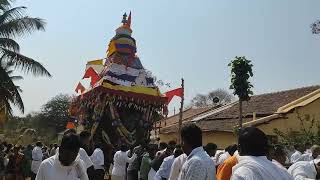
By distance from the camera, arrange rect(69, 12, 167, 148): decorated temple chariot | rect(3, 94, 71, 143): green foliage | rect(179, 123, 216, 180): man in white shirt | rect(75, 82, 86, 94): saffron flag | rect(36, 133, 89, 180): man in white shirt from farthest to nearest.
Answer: rect(3, 94, 71, 143): green foliage
rect(75, 82, 86, 94): saffron flag
rect(69, 12, 167, 148): decorated temple chariot
rect(179, 123, 216, 180): man in white shirt
rect(36, 133, 89, 180): man in white shirt

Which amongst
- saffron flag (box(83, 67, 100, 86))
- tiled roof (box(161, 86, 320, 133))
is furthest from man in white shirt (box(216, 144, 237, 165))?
saffron flag (box(83, 67, 100, 86))

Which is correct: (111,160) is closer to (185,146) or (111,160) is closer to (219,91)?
(185,146)

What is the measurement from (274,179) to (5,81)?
17339 millimetres

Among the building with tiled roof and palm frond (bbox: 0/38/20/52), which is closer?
palm frond (bbox: 0/38/20/52)

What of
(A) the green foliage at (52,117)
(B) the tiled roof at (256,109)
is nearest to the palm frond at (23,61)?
(B) the tiled roof at (256,109)

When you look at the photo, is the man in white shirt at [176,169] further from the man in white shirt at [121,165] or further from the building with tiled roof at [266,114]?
the building with tiled roof at [266,114]

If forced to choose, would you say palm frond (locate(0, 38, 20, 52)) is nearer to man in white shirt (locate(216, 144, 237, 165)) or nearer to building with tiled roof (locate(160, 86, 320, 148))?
building with tiled roof (locate(160, 86, 320, 148))

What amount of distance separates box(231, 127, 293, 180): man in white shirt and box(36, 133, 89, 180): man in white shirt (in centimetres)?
164

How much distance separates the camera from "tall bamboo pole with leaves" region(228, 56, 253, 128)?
62.3 ft

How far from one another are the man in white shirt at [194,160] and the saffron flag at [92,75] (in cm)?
2290

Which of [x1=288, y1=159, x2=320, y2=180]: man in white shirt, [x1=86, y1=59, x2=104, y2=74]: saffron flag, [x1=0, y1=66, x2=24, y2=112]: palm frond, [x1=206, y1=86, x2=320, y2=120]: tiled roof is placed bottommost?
[x1=288, y1=159, x2=320, y2=180]: man in white shirt

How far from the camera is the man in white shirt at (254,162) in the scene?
12.7 feet

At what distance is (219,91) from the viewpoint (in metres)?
74.2

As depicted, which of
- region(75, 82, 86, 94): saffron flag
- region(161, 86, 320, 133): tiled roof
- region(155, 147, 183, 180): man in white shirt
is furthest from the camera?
region(75, 82, 86, 94): saffron flag
